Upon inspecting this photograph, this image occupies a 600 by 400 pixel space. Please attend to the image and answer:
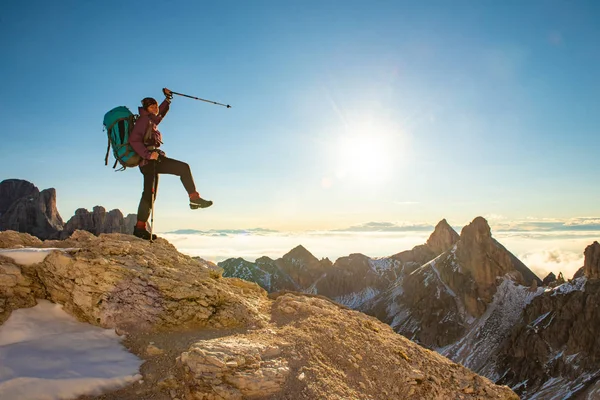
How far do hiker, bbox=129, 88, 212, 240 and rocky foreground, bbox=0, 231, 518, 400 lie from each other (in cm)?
139

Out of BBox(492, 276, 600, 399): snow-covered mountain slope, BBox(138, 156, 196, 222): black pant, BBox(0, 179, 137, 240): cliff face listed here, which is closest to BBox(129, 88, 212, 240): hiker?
BBox(138, 156, 196, 222): black pant

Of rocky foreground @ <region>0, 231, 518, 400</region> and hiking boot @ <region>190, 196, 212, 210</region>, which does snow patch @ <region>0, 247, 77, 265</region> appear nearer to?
rocky foreground @ <region>0, 231, 518, 400</region>

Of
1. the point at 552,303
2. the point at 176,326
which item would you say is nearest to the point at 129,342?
the point at 176,326

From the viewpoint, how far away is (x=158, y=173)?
13.1m

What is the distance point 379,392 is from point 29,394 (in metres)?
7.44

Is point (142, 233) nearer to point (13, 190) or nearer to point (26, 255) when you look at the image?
point (26, 255)

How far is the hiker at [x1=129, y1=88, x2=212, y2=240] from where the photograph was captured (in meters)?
11.7

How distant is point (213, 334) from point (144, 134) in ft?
21.1

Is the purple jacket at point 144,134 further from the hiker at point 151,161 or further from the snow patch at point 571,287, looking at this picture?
the snow patch at point 571,287

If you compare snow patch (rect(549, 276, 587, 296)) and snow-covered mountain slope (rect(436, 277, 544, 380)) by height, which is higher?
snow patch (rect(549, 276, 587, 296))

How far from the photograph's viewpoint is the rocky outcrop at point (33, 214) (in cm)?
13175

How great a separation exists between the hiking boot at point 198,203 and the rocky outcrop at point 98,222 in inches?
5096

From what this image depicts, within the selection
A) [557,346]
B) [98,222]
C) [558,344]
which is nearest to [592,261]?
[558,344]

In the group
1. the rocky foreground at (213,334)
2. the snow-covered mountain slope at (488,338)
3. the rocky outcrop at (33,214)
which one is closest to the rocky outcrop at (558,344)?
the snow-covered mountain slope at (488,338)
